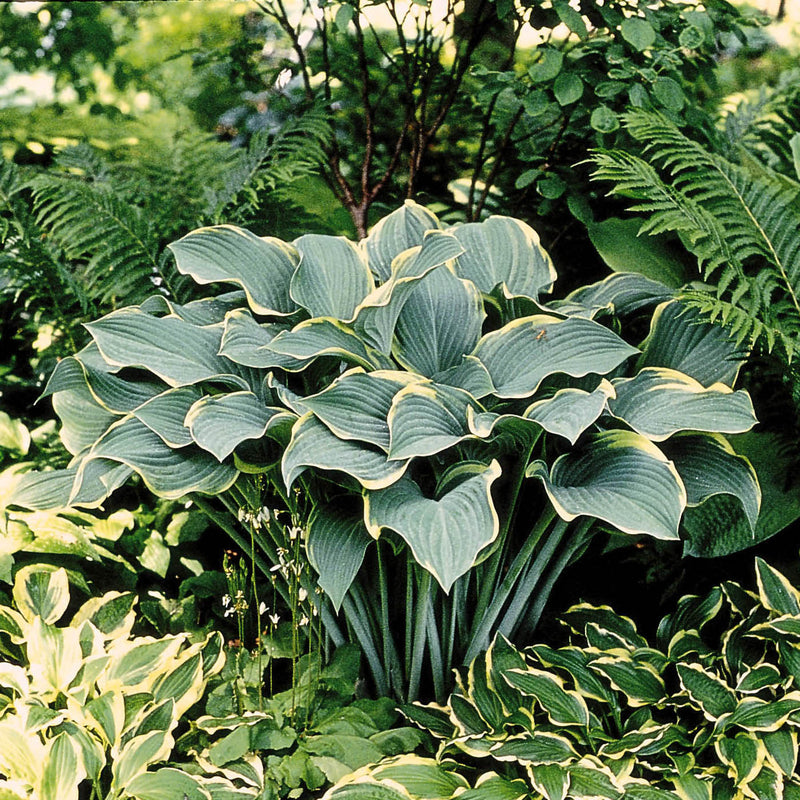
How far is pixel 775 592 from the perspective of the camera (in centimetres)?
175

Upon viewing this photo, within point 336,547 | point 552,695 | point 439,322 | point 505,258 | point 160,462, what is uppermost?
point 505,258

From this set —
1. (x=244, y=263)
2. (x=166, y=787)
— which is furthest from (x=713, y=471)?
(x=166, y=787)

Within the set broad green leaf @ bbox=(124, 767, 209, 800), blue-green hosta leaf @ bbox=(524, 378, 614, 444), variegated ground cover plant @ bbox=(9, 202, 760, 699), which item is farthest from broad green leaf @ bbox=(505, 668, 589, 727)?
broad green leaf @ bbox=(124, 767, 209, 800)

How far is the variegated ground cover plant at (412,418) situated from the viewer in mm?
1473

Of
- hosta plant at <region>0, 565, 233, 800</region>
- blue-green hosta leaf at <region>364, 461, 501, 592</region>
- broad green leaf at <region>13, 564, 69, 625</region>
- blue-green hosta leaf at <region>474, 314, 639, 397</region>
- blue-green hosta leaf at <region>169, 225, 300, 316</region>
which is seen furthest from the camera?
broad green leaf at <region>13, 564, 69, 625</region>

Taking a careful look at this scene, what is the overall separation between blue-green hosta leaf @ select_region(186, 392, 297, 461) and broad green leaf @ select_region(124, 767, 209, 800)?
1.87ft

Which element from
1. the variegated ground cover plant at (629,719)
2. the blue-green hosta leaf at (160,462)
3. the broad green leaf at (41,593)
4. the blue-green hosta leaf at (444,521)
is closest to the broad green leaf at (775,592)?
the variegated ground cover plant at (629,719)

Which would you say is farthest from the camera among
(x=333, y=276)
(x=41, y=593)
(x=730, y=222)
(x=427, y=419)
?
(x=730, y=222)

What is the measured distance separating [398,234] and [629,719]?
113 centimetres

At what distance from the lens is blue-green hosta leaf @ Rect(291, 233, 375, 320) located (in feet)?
5.58

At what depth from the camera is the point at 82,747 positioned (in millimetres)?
1501

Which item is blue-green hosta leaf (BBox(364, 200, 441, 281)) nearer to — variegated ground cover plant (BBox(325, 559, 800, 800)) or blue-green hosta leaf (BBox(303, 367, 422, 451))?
blue-green hosta leaf (BBox(303, 367, 422, 451))

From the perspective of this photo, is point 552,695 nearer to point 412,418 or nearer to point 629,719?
point 629,719

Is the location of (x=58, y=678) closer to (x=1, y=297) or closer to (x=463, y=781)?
(x=463, y=781)
